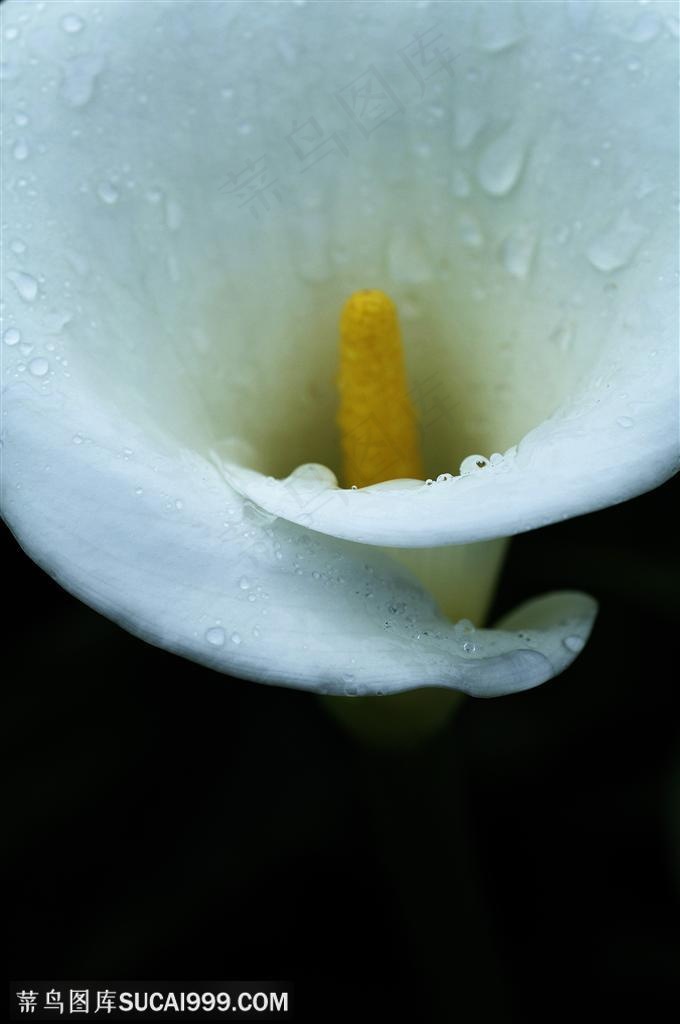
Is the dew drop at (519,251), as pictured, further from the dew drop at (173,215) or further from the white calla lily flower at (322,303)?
the dew drop at (173,215)

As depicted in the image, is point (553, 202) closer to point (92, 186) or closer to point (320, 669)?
point (92, 186)

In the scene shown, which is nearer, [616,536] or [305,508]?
[305,508]

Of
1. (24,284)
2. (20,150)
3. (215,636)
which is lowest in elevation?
(215,636)

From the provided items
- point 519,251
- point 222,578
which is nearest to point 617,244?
point 519,251

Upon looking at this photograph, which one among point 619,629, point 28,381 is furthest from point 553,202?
point 619,629

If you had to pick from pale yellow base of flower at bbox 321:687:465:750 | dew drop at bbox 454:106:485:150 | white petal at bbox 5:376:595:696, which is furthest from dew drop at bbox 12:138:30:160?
pale yellow base of flower at bbox 321:687:465:750

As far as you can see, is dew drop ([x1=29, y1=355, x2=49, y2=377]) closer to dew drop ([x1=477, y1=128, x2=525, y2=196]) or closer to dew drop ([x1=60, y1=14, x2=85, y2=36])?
dew drop ([x1=60, y1=14, x2=85, y2=36])

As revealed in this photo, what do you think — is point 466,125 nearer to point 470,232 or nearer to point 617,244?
point 470,232
